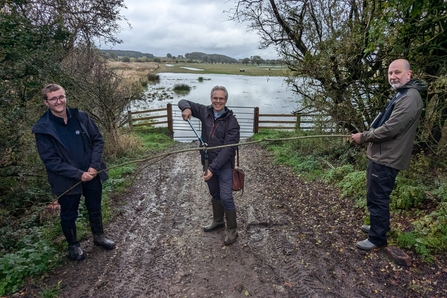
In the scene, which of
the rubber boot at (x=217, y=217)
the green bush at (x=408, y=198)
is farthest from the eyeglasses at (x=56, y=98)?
the green bush at (x=408, y=198)

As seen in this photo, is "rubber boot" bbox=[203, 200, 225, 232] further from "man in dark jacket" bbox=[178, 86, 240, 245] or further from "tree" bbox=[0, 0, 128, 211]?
"tree" bbox=[0, 0, 128, 211]

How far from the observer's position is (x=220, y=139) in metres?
3.32

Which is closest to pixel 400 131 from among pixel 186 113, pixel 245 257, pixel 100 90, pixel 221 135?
pixel 221 135

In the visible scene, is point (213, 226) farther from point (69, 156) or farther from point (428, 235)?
point (428, 235)

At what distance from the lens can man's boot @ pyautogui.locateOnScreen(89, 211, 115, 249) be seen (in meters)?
3.34

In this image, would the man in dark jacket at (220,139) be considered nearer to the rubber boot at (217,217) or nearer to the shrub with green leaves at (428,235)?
the rubber boot at (217,217)

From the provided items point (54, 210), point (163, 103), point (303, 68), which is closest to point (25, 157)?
point (54, 210)

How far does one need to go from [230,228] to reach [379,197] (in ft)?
5.80

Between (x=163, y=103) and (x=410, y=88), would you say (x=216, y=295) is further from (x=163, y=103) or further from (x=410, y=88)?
(x=163, y=103)

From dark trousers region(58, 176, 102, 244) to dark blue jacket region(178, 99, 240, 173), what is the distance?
1370 mm

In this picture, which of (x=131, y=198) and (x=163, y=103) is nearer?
(x=131, y=198)

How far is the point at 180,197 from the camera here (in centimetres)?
509

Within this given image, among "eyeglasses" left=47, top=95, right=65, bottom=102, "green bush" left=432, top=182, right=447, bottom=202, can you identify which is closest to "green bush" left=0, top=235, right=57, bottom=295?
"eyeglasses" left=47, top=95, right=65, bottom=102

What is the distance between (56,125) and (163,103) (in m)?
16.7
